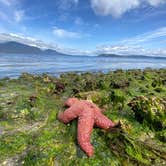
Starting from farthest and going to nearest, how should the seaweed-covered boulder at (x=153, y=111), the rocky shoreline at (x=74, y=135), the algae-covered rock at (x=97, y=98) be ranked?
the algae-covered rock at (x=97, y=98), the seaweed-covered boulder at (x=153, y=111), the rocky shoreline at (x=74, y=135)

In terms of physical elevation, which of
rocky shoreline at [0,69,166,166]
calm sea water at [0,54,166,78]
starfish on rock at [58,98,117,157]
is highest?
starfish on rock at [58,98,117,157]

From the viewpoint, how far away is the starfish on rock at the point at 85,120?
21.9 feet

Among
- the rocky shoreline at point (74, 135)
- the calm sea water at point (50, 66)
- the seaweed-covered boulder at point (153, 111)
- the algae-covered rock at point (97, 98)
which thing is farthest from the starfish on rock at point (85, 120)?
the calm sea water at point (50, 66)

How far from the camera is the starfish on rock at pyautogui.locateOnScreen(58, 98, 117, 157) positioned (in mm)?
6674

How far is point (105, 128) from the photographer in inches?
301

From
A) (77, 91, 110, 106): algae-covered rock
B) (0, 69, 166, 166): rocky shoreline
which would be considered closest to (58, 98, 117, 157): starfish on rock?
(0, 69, 166, 166): rocky shoreline

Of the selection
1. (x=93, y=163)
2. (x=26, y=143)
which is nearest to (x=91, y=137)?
(x=93, y=163)

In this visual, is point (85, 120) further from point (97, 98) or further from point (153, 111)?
point (97, 98)

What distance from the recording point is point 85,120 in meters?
7.27

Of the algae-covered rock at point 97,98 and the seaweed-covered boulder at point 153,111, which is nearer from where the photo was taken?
the seaweed-covered boulder at point 153,111

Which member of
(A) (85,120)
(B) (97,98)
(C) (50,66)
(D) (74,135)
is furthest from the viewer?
(C) (50,66)

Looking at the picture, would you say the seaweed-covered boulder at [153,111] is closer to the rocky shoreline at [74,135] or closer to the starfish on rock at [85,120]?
the rocky shoreline at [74,135]

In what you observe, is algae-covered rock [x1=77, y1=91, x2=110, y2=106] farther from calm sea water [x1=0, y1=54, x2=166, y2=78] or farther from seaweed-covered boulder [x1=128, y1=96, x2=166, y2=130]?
calm sea water [x1=0, y1=54, x2=166, y2=78]

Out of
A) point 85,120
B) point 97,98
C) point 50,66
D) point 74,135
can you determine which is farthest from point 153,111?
point 50,66
